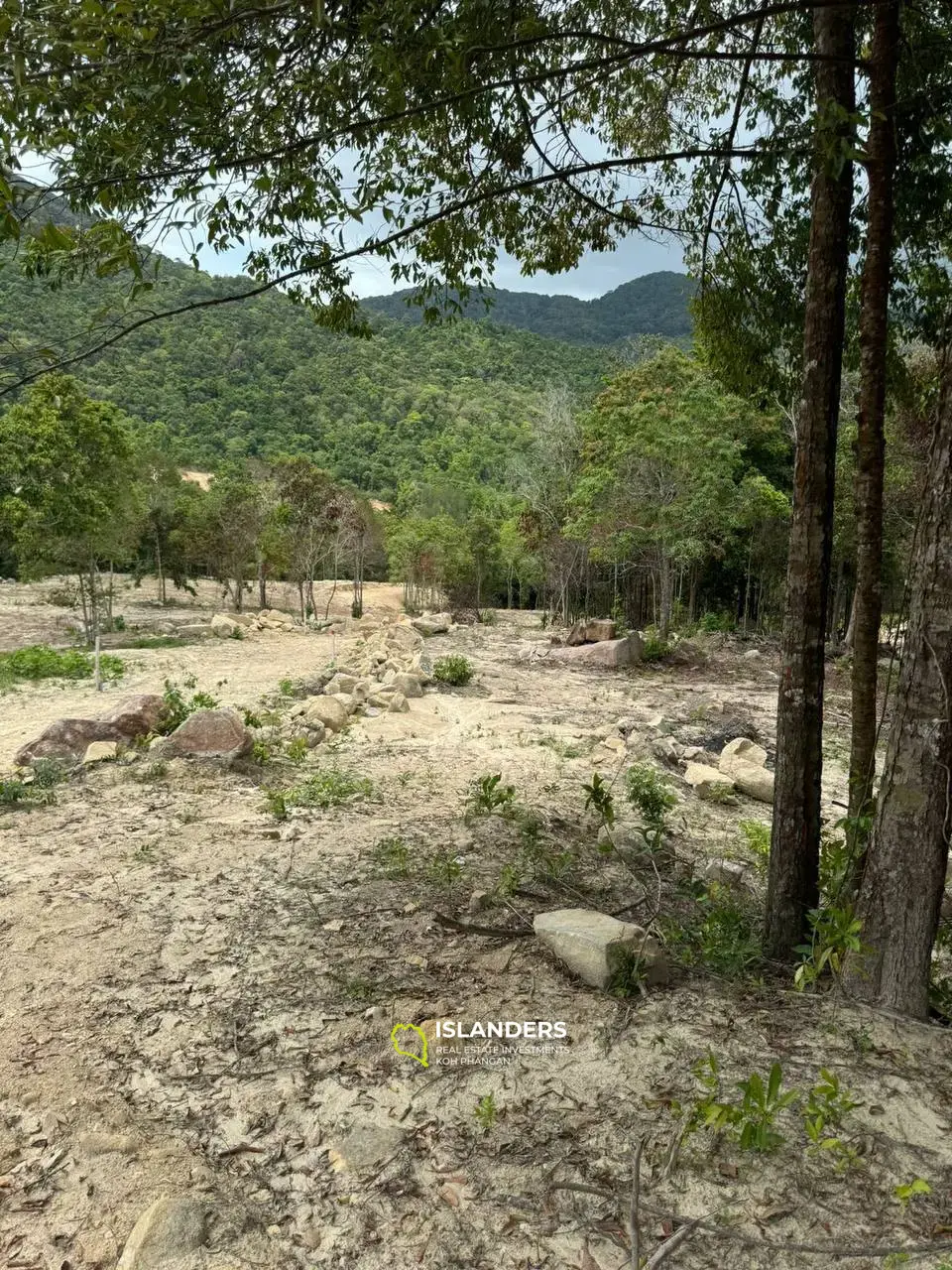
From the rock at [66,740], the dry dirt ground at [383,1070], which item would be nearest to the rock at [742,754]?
the dry dirt ground at [383,1070]

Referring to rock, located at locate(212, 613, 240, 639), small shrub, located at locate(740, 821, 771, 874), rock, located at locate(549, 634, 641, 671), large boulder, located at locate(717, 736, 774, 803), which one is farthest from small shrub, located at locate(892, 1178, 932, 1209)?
rock, located at locate(212, 613, 240, 639)

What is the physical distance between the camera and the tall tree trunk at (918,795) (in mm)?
2506

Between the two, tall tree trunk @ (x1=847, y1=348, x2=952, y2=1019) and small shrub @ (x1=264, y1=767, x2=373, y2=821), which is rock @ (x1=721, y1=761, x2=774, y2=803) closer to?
small shrub @ (x1=264, y1=767, x2=373, y2=821)

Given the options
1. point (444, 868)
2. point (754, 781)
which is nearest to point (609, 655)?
point (754, 781)

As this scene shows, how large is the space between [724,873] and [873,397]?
280 cm

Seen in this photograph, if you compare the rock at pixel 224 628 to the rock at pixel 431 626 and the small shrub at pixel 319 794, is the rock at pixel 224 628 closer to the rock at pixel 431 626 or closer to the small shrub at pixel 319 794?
the rock at pixel 431 626

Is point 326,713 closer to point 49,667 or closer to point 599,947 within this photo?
point 599,947

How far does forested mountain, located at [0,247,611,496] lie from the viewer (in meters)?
56.8

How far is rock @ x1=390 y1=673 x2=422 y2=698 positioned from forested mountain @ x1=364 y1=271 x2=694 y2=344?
120 m

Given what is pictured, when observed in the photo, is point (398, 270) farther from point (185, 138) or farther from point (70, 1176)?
point (70, 1176)

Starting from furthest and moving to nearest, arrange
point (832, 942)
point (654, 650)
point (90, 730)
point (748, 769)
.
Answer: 1. point (654, 650)
2. point (748, 769)
3. point (90, 730)
4. point (832, 942)

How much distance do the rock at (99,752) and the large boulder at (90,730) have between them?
131 millimetres

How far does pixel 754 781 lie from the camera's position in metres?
7.05

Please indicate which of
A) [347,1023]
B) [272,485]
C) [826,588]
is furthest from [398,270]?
[272,485]
